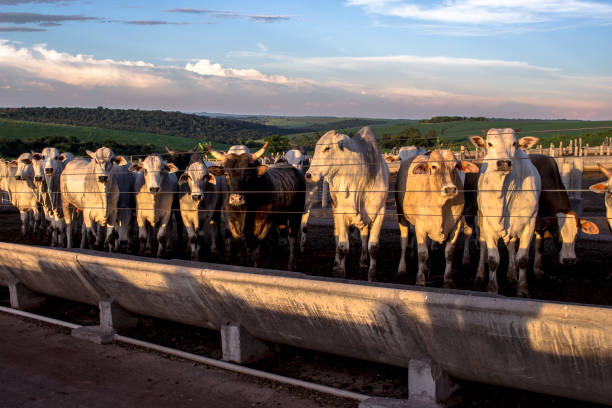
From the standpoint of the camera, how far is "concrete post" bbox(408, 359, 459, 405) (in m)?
5.42

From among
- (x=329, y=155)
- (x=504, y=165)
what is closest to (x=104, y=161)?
(x=329, y=155)

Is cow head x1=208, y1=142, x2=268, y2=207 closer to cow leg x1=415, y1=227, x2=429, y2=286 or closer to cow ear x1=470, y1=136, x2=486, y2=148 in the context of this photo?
cow leg x1=415, y1=227, x2=429, y2=286

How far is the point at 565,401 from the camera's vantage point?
17.7 feet

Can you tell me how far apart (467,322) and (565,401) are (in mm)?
1158

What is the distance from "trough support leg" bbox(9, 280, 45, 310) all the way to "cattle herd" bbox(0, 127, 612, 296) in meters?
3.35

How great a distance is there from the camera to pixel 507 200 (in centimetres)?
880

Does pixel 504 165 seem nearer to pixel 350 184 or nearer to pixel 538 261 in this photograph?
pixel 538 261

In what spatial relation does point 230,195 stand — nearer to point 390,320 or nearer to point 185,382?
point 185,382

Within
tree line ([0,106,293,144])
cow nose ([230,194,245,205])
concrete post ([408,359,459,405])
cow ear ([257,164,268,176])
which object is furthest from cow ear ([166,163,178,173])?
tree line ([0,106,293,144])

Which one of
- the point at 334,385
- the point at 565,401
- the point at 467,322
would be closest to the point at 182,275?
the point at 334,385

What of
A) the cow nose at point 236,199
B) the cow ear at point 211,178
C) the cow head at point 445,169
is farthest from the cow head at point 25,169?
the cow head at point 445,169

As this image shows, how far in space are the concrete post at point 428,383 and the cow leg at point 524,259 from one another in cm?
335

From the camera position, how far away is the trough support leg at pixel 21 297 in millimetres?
10195

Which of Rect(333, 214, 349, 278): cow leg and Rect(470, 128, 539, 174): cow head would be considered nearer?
Rect(470, 128, 539, 174): cow head
